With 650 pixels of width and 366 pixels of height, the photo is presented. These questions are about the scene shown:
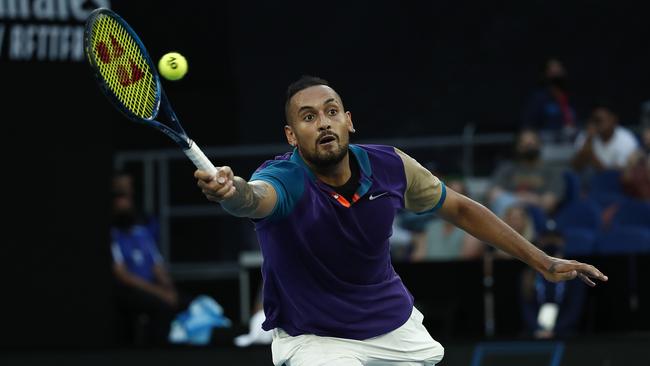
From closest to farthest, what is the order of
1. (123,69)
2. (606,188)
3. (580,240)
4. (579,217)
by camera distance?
(123,69)
(580,240)
(579,217)
(606,188)

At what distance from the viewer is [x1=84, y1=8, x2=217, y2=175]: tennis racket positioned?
4.80m

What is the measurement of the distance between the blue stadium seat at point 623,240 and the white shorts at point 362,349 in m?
5.86

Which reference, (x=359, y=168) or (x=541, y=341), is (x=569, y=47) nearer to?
(x=541, y=341)

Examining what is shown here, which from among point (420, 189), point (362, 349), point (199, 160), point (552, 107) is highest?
point (199, 160)

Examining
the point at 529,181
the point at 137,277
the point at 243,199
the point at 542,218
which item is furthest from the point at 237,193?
the point at 529,181

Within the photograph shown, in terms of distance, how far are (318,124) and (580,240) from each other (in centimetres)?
644

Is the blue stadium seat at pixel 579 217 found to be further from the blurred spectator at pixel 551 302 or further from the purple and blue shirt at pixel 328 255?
the purple and blue shirt at pixel 328 255

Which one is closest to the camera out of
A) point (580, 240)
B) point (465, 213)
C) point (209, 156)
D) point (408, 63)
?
point (465, 213)

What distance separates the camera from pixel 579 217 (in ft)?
37.1

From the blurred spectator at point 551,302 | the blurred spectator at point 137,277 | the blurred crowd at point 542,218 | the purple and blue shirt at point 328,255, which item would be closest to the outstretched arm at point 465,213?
the purple and blue shirt at point 328,255

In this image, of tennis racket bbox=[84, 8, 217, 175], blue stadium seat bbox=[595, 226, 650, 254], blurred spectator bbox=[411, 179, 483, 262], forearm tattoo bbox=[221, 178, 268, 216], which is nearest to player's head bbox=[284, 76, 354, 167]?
forearm tattoo bbox=[221, 178, 268, 216]

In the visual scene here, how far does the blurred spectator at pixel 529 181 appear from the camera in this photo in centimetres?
1120

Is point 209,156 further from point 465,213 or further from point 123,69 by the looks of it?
point 123,69

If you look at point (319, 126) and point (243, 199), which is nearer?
point (243, 199)
